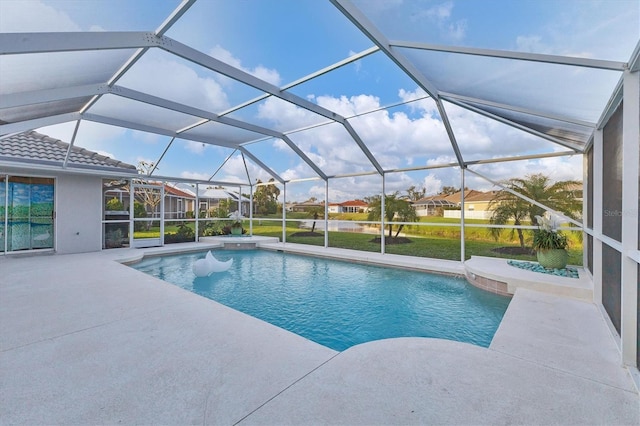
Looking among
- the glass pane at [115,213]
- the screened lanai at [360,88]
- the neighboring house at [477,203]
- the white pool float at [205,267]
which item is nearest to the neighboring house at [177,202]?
the glass pane at [115,213]

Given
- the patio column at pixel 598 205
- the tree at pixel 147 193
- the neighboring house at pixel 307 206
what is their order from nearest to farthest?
the patio column at pixel 598 205, the tree at pixel 147 193, the neighboring house at pixel 307 206

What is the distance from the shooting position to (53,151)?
8453 mm

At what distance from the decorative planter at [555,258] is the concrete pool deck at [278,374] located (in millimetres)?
2477

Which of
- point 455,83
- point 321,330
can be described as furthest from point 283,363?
point 455,83

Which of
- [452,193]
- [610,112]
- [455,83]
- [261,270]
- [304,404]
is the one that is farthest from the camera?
[452,193]

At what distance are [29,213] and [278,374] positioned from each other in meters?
10.4

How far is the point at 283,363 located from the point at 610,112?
4.48 meters

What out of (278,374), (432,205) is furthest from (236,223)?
(278,374)

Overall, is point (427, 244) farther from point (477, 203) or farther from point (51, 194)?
point (51, 194)

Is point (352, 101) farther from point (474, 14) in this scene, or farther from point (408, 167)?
point (474, 14)

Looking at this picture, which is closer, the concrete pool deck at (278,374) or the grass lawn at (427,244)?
the concrete pool deck at (278,374)

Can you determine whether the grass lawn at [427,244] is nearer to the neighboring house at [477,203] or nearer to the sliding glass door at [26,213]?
the neighboring house at [477,203]

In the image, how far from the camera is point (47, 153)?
8219 millimetres

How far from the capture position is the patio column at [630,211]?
7.61 ft
